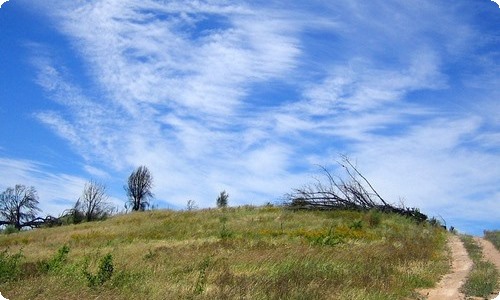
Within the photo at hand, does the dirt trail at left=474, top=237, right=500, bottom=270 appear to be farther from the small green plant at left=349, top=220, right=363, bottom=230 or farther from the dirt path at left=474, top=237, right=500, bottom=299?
the small green plant at left=349, top=220, right=363, bottom=230

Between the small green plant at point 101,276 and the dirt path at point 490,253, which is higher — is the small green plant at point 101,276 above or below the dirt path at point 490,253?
below

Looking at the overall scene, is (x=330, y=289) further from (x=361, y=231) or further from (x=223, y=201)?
(x=223, y=201)

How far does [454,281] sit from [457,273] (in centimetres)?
142

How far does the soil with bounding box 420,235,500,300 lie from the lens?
10352 mm

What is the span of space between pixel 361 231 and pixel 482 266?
7851mm

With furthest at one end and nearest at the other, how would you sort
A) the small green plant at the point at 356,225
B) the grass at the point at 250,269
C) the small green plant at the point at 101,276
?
the small green plant at the point at 356,225 < the small green plant at the point at 101,276 < the grass at the point at 250,269

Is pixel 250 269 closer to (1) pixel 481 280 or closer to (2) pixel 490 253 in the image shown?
(1) pixel 481 280

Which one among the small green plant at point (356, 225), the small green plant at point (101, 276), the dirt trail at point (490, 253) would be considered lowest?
the small green plant at point (101, 276)

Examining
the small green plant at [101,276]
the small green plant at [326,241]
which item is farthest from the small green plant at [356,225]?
the small green plant at [101,276]

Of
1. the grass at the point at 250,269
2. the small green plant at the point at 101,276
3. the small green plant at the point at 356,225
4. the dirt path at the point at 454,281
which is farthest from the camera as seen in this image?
the small green plant at the point at 356,225

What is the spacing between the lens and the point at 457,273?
13.3m

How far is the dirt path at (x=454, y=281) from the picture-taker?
10320 millimetres

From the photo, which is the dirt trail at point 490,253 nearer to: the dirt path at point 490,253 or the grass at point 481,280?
the dirt path at point 490,253

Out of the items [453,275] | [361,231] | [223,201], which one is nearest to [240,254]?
[453,275]
